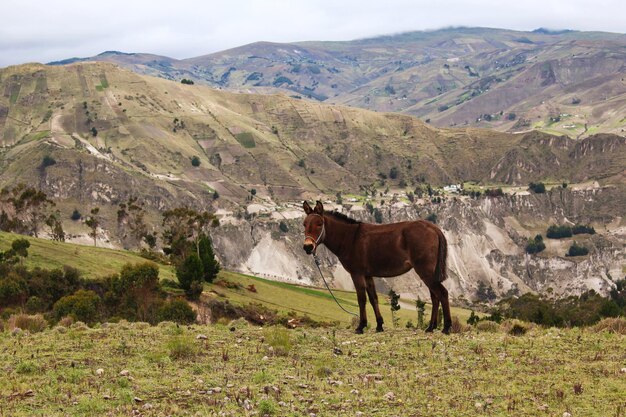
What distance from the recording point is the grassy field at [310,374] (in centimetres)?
1291

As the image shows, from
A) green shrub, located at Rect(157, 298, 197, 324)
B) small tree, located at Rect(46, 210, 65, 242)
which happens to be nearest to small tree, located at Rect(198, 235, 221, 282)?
small tree, located at Rect(46, 210, 65, 242)

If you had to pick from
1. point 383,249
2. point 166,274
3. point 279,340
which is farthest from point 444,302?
point 166,274

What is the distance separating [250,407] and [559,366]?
7.84m

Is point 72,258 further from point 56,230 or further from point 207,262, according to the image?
point 56,230

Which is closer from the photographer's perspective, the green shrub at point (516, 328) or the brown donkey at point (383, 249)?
the brown donkey at point (383, 249)

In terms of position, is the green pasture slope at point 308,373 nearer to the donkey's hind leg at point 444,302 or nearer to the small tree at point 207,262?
the donkey's hind leg at point 444,302

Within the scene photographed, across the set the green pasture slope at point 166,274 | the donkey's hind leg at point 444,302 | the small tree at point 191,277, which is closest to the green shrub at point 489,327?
the donkey's hind leg at point 444,302

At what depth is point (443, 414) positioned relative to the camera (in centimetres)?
1252

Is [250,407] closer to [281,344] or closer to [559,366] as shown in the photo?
[281,344]

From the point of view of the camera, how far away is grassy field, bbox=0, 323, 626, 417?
12906 millimetres

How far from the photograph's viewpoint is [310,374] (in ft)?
51.1

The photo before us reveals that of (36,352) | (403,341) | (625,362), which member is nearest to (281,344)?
(403,341)

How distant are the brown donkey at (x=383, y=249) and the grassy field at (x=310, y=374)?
1.68 metres

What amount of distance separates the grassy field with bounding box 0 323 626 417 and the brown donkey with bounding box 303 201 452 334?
168 centimetres
